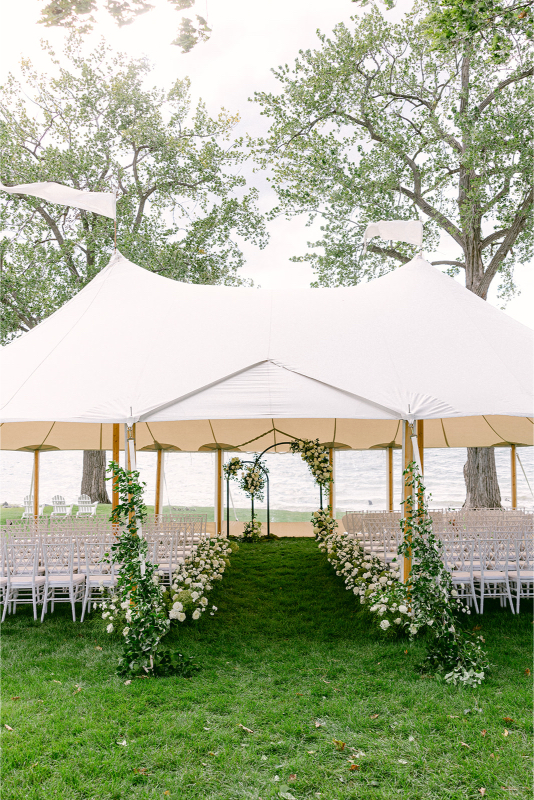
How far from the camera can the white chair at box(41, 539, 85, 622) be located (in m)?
6.31

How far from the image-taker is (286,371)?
20.0 feet

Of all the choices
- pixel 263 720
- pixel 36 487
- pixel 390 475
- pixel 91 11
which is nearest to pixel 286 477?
pixel 390 475

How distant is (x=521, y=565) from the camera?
22.7 feet

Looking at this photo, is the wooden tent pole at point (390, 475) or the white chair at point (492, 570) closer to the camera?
the white chair at point (492, 570)

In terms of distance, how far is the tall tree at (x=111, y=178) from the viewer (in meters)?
14.1

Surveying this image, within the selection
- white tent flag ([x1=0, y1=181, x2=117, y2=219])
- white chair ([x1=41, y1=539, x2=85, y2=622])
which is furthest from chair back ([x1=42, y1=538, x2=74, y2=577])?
white tent flag ([x1=0, y1=181, x2=117, y2=219])

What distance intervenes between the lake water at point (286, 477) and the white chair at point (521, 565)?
958 inches

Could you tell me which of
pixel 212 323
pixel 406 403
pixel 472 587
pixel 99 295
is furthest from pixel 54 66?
pixel 472 587

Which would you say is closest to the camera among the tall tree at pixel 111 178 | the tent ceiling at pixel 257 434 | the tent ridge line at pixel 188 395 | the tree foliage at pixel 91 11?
the tree foliage at pixel 91 11

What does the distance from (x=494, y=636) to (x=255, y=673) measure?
8.53ft

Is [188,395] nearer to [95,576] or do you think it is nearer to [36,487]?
[95,576]

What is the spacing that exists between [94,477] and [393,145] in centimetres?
→ 1225

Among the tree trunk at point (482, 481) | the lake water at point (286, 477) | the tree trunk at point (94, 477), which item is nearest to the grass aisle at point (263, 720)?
the tree trunk at point (482, 481)

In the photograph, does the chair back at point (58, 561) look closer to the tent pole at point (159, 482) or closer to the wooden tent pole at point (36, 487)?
the wooden tent pole at point (36, 487)
